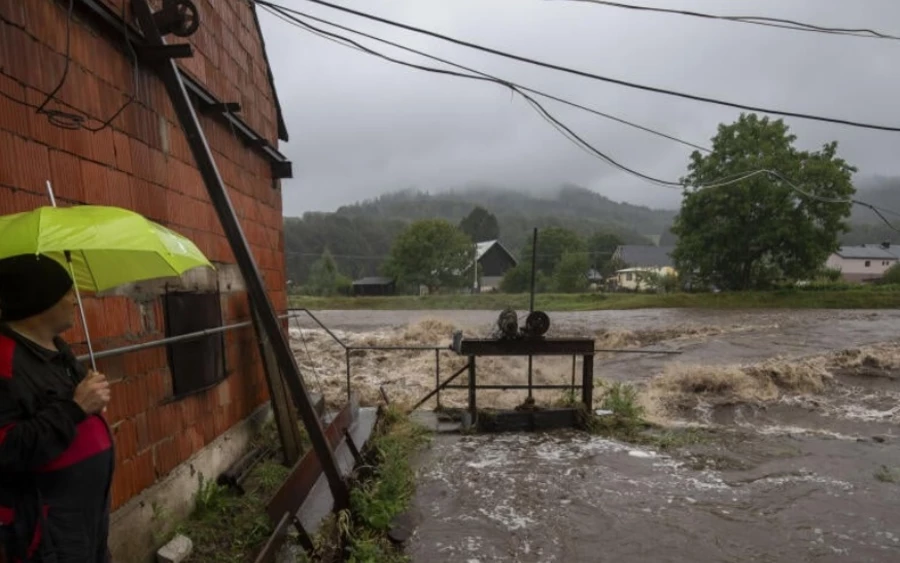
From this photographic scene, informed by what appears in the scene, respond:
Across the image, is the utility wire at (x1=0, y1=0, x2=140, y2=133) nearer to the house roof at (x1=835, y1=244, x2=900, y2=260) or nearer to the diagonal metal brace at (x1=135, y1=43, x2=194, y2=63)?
the diagonal metal brace at (x1=135, y1=43, x2=194, y2=63)

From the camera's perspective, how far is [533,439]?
7.38 metres

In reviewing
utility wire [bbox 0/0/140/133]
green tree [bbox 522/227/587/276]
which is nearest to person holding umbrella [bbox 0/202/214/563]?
utility wire [bbox 0/0/140/133]

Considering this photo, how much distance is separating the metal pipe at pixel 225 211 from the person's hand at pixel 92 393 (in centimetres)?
190

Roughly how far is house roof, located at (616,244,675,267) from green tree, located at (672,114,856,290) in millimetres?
33732

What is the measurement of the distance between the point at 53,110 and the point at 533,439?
678 centimetres

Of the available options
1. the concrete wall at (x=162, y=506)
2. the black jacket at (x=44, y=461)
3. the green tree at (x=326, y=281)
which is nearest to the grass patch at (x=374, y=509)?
the concrete wall at (x=162, y=506)

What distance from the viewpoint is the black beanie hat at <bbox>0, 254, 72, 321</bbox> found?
68.7 inches

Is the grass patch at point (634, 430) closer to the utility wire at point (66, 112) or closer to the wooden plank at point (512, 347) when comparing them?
the wooden plank at point (512, 347)

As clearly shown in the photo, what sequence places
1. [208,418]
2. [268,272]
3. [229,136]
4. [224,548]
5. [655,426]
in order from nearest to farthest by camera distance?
[224,548], [208,418], [229,136], [268,272], [655,426]

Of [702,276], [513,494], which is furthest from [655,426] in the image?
[702,276]

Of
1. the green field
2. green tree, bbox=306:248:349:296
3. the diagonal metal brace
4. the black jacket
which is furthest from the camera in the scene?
green tree, bbox=306:248:349:296

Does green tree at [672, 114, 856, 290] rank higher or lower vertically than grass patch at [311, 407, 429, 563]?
higher

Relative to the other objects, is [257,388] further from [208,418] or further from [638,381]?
[638,381]

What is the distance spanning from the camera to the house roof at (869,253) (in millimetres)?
65562
